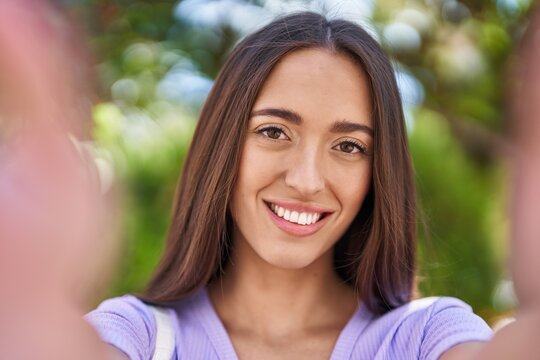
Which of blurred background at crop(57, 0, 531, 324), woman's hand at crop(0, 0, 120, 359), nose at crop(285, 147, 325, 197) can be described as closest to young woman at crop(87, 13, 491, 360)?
nose at crop(285, 147, 325, 197)

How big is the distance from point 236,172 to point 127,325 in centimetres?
50

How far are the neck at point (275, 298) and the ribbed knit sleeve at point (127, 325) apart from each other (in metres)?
0.27

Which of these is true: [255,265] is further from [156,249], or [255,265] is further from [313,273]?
[156,249]

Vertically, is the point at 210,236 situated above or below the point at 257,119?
below

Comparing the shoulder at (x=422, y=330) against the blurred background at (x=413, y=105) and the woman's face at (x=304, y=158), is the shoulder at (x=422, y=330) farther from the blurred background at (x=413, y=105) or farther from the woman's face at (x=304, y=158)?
the blurred background at (x=413, y=105)

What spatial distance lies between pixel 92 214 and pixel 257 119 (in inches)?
44.5

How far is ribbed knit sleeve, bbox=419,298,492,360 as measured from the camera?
193 centimetres

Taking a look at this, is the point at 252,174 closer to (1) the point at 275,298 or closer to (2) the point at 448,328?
(1) the point at 275,298

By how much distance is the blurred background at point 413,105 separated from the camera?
4.18m

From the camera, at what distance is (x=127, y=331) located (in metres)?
2.02

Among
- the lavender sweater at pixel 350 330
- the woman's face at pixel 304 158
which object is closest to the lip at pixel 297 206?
the woman's face at pixel 304 158

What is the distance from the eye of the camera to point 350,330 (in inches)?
89.1

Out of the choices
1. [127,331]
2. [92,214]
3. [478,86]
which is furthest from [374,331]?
[478,86]

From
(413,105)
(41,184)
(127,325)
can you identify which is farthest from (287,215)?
(413,105)
